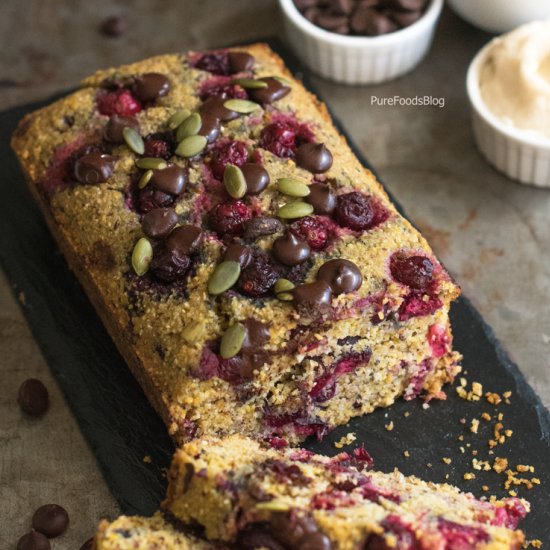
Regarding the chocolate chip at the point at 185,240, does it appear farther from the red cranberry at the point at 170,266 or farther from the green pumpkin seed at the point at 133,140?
the green pumpkin seed at the point at 133,140

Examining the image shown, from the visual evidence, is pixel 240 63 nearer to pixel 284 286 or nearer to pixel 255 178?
pixel 255 178

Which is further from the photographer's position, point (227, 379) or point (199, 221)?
point (199, 221)

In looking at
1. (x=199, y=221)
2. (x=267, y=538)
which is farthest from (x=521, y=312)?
(x=267, y=538)

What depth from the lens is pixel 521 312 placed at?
524cm

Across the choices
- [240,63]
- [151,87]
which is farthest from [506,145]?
[151,87]

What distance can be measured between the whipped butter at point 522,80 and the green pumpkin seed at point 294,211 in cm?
173

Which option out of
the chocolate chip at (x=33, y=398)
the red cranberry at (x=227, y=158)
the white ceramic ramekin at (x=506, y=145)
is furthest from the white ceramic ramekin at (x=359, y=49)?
the chocolate chip at (x=33, y=398)

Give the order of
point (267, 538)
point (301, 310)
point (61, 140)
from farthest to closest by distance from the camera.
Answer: point (61, 140)
point (301, 310)
point (267, 538)

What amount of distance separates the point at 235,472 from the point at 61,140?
2.03 metres

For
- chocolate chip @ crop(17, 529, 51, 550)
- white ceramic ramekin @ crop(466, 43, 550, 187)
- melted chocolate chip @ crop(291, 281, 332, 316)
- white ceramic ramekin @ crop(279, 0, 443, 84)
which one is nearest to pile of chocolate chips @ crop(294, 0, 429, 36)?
white ceramic ramekin @ crop(279, 0, 443, 84)

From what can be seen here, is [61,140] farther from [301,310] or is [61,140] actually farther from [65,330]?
[301,310]

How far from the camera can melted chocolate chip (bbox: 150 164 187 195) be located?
4.52 m

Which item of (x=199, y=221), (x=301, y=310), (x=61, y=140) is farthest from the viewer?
(x=61, y=140)

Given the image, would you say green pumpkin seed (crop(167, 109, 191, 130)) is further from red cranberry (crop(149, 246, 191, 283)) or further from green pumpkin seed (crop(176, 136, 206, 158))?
red cranberry (crop(149, 246, 191, 283))
